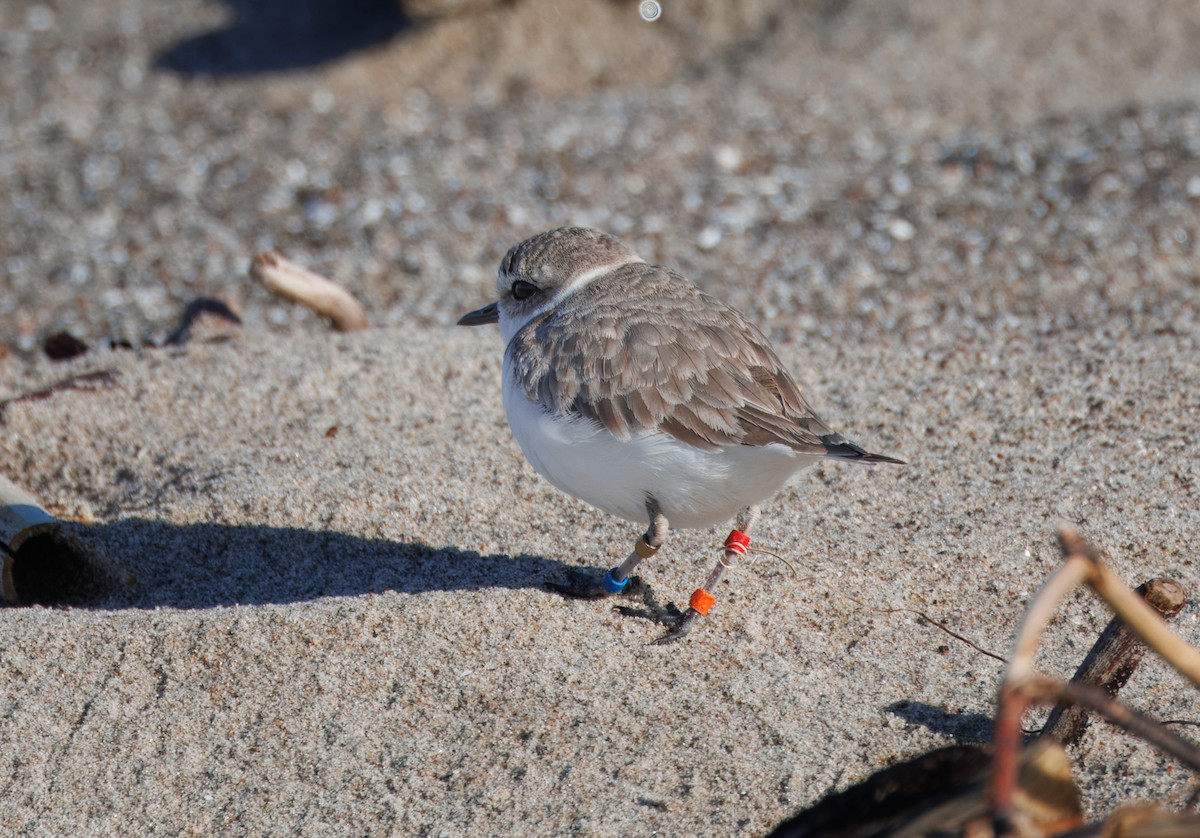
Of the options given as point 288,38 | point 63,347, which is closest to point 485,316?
point 63,347

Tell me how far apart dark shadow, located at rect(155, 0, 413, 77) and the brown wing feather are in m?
5.75

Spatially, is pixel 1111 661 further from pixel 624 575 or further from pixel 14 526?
pixel 14 526

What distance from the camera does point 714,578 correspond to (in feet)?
11.6

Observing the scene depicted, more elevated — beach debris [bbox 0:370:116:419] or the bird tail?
the bird tail

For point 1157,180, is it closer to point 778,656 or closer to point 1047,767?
point 778,656

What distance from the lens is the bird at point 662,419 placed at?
332 cm

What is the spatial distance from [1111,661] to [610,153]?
5.39 m

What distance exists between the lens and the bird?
131 inches

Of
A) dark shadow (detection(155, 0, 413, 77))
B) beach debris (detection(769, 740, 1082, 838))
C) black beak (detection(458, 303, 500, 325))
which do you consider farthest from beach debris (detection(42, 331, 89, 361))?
beach debris (detection(769, 740, 1082, 838))

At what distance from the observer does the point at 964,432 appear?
14.8ft

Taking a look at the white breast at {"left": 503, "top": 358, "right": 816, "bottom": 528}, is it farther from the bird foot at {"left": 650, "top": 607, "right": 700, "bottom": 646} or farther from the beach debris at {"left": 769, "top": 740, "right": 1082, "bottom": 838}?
the beach debris at {"left": 769, "top": 740, "right": 1082, "bottom": 838}

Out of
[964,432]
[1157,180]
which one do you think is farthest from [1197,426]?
[1157,180]

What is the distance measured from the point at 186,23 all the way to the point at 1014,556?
26.8 feet

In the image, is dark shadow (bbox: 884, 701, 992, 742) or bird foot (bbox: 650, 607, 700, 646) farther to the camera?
bird foot (bbox: 650, 607, 700, 646)
